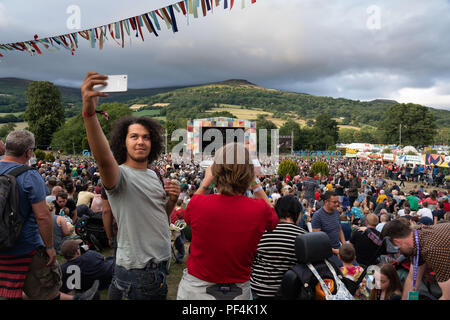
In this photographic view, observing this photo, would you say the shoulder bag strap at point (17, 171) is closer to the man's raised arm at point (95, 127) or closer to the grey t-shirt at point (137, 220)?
the grey t-shirt at point (137, 220)

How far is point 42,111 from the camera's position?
51.3 metres

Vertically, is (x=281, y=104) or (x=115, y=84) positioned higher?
(x=281, y=104)

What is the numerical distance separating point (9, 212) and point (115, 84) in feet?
4.62

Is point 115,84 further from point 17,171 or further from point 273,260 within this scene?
point 273,260

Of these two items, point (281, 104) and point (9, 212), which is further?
point (281, 104)

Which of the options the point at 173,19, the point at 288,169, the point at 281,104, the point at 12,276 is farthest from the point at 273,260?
the point at 281,104

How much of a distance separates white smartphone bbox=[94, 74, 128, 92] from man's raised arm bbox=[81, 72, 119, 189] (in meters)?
0.02

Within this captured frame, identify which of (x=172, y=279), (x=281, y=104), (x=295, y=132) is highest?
(x=281, y=104)

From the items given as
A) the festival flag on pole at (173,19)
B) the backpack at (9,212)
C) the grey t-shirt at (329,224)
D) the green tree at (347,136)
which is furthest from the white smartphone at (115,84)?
the green tree at (347,136)

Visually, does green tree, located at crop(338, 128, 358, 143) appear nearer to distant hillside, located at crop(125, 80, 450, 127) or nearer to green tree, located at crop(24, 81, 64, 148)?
distant hillside, located at crop(125, 80, 450, 127)

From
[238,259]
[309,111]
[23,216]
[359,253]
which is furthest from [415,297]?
[309,111]

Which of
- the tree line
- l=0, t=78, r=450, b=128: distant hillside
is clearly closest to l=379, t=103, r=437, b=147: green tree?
the tree line

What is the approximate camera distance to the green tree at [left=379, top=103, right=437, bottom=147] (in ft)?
207

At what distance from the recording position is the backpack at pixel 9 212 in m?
2.00
